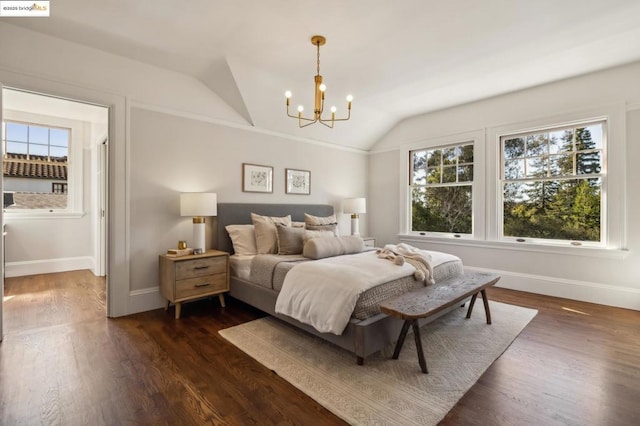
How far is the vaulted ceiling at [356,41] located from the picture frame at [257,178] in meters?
0.63

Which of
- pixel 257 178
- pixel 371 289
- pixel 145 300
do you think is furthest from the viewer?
pixel 257 178

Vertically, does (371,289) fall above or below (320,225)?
below

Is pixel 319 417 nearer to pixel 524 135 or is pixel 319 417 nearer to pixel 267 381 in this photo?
pixel 267 381

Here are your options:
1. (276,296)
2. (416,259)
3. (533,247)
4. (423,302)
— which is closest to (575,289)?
(533,247)

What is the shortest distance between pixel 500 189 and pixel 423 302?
3.13m

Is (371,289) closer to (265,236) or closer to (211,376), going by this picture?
(211,376)

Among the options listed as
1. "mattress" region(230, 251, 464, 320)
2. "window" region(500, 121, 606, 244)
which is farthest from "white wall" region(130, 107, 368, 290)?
"window" region(500, 121, 606, 244)

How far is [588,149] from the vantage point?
379cm

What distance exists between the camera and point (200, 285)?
328cm

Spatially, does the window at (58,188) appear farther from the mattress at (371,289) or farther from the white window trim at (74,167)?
the mattress at (371,289)

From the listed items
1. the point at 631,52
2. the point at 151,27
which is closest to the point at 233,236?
the point at 151,27

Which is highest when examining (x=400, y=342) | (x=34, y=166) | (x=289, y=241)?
(x=34, y=166)

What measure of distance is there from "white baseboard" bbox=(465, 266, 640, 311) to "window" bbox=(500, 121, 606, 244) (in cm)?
55

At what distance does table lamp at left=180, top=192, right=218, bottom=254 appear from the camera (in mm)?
3324
